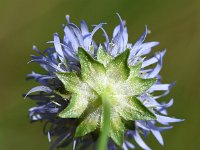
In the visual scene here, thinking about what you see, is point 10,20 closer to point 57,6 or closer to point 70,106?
point 57,6

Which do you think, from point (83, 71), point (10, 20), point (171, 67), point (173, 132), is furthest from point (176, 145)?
point (83, 71)

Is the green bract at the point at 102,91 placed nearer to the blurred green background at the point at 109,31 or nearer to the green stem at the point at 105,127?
the green stem at the point at 105,127

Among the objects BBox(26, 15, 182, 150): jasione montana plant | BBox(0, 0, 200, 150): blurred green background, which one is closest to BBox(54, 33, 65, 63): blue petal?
BBox(26, 15, 182, 150): jasione montana plant

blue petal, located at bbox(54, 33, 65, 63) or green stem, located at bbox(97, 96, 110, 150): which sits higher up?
blue petal, located at bbox(54, 33, 65, 63)

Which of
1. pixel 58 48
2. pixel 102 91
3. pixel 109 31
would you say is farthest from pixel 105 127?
pixel 109 31

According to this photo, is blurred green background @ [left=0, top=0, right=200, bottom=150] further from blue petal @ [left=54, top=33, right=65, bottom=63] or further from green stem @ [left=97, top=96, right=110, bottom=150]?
green stem @ [left=97, top=96, right=110, bottom=150]

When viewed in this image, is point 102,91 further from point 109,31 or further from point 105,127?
point 109,31
